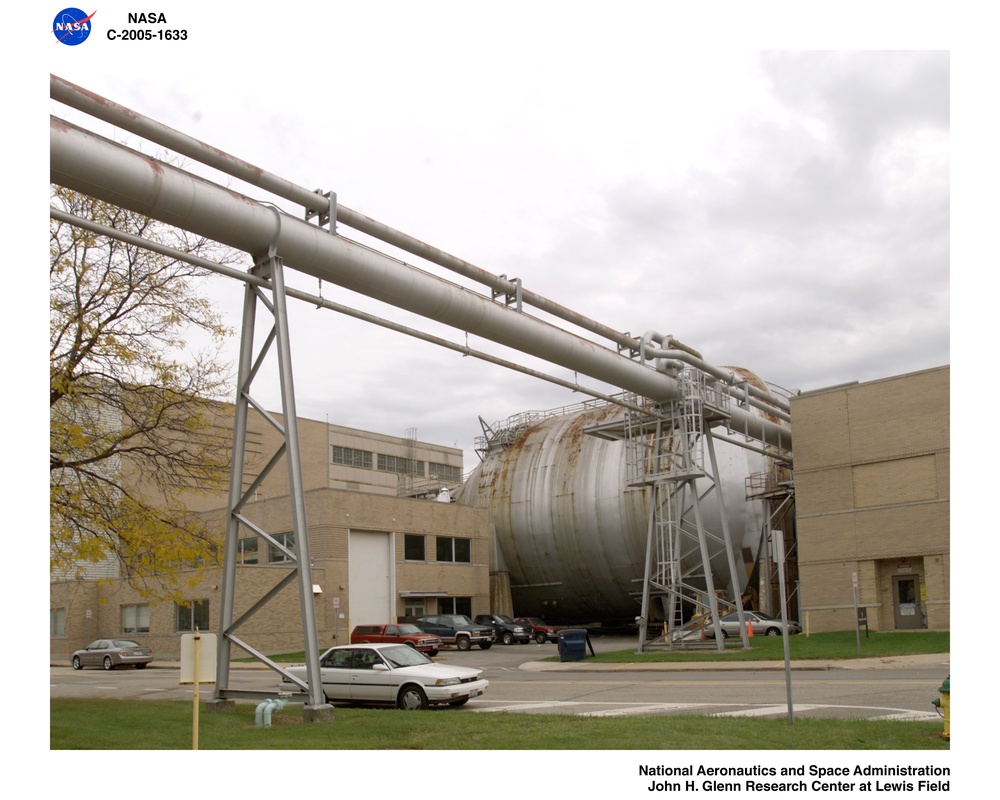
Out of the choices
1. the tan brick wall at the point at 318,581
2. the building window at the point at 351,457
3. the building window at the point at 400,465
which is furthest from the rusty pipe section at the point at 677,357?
the building window at the point at 400,465

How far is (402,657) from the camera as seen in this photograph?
19.4 meters

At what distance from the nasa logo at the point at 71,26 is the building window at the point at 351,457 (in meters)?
61.4

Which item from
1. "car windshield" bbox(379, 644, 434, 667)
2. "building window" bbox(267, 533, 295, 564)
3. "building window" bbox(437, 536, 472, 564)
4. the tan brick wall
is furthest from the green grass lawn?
"building window" bbox(437, 536, 472, 564)

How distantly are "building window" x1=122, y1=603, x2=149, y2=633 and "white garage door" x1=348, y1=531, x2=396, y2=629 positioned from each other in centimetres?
966

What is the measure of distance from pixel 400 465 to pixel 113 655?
137 ft

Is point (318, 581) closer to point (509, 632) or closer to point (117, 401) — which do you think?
point (509, 632)

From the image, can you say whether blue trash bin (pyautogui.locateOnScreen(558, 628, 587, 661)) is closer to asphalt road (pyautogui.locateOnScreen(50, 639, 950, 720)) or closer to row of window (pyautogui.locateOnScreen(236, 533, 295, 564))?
asphalt road (pyautogui.locateOnScreen(50, 639, 950, 720))

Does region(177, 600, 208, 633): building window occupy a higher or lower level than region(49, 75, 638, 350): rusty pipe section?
lower

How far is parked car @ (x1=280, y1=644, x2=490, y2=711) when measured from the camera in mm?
18234

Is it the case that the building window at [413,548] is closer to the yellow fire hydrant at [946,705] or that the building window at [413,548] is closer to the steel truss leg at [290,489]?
the steel truss leg at [290,489]

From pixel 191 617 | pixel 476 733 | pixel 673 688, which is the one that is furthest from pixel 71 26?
pixel 191 617

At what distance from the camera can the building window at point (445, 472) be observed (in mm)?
83300

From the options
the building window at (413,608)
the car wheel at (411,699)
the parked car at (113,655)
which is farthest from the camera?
the building window at (413,608)
